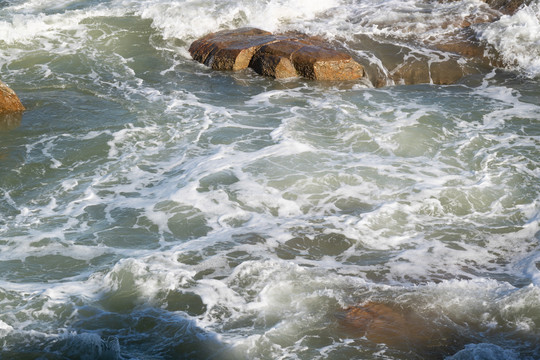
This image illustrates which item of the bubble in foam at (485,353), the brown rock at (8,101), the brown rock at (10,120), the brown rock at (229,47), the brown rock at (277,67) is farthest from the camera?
the brown rock at (229,47)

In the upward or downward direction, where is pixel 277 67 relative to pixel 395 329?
upward

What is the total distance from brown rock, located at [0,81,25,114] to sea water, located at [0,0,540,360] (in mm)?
334

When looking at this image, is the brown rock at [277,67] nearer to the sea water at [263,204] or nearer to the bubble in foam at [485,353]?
the sea water at [263,204]

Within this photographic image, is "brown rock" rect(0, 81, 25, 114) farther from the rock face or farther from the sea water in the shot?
the rock face

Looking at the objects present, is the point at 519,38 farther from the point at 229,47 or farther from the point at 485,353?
the point at 485,353

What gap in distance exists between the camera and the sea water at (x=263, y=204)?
4.03m

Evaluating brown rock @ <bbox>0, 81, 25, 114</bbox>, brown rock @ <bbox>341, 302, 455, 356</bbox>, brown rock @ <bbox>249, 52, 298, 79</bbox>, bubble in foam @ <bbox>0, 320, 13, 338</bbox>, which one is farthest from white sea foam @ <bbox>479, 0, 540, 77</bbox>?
bubble in foam @ <bbox>0, 320, 13, 338</bbox>

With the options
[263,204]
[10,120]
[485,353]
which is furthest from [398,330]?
[10,120]

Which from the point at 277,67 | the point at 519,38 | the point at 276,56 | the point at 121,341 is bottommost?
the point at 121,341

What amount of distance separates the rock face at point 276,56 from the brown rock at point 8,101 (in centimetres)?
343

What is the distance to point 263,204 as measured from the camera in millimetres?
5895

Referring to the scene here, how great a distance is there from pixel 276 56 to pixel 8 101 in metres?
4.31

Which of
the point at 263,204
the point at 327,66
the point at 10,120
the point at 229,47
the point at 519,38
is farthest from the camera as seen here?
the point at 519,38

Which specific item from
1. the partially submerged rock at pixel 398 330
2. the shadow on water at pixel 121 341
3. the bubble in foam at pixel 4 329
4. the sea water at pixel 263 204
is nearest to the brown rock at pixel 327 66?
the sea water at pixel 263 204
